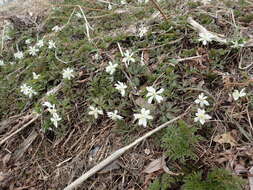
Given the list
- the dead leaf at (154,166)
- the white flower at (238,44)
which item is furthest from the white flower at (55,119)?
the white flower at (238,44)

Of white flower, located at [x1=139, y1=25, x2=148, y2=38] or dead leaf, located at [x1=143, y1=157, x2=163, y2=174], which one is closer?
dead leaf, located at [x1=143, y1=157, x2=163, y2=174]

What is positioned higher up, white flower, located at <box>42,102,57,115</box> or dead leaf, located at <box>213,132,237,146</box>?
dead leaf, located at <box>213,132,237,146</box>

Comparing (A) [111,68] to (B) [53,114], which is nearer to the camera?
(B) [53,114]

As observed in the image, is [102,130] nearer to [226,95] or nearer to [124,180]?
[124,180]

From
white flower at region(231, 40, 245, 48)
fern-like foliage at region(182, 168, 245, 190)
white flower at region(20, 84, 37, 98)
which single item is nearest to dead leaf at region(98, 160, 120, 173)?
fern-like foliage at region(182, 168, 245, 190)

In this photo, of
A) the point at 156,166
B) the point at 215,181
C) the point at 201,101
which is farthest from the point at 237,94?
the point at 156,166

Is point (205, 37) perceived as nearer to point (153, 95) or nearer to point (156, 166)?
point (153, 95)

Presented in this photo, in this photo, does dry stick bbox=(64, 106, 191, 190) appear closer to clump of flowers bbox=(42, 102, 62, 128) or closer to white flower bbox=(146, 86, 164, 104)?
white flower bbox=(146, 86, 164, 104)

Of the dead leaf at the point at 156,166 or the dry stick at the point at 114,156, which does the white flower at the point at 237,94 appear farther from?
the dead leaf at the point at 156,166
